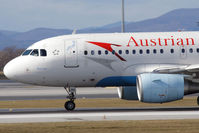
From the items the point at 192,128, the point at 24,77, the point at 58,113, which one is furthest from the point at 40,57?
the point at 192,128

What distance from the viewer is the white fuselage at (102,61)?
27969 mm

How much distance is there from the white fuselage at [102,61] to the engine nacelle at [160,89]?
2045 millimetres

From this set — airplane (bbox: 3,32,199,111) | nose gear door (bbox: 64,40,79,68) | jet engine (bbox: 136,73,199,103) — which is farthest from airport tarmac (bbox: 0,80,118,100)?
jet engine (bbox: 136,73,199,103)

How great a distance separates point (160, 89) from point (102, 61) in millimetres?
3864

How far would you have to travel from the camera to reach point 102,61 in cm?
2814

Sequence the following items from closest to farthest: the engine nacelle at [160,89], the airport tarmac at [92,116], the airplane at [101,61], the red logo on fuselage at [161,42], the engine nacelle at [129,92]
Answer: the airport tarmac at [92,116]
the engine nacelle at [160,89]
the airplane at [101,61]
the red logo on fuselage at [161,42]
the engine nacelle at [129,92]

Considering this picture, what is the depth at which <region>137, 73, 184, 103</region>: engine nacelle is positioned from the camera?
1016 inches

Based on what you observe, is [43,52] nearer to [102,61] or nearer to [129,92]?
[102,61]

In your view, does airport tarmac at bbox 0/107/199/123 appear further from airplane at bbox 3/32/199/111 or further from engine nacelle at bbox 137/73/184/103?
airplane at bbox 3/32/199/111

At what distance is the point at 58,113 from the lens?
26.3 metres

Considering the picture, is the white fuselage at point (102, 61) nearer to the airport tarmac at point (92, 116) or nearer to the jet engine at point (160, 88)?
the jet engine at point (160, 88)

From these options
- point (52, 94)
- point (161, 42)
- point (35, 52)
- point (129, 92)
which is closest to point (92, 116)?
point (129, 92)

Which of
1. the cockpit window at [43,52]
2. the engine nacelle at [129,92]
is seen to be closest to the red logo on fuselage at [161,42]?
the engine nacelle at [129,92]

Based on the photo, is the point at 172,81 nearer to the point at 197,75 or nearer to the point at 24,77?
the point at 197,75
